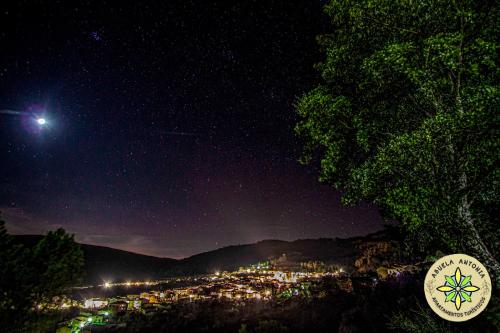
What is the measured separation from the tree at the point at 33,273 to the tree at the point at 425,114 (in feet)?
28.0

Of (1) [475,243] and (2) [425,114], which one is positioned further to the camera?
(2) [425,114]

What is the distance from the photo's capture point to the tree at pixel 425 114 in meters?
6.48

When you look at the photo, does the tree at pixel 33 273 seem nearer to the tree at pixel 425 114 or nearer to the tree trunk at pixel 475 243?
the tree at pixel 425 114

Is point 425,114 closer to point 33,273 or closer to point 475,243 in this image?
point 475,243

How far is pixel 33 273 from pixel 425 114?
40.4 ft

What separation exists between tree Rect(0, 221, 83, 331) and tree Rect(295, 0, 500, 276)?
8.54m

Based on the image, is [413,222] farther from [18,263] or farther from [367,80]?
[18,263]

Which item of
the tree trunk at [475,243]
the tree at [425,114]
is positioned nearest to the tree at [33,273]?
the tree at [425,114]

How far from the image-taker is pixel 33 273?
8352 millimetres

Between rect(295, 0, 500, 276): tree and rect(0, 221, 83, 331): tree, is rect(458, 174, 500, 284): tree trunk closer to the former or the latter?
rect(295, 0, 500, 276): tree

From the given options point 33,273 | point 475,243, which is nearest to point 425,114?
point 475,243

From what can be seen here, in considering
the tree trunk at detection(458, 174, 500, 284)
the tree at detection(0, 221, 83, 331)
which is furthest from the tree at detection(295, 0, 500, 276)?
the tree at detection(0, 221, 83, 331)

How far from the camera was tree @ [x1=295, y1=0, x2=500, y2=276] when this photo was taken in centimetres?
648

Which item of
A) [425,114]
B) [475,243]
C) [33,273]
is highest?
[425,114]
